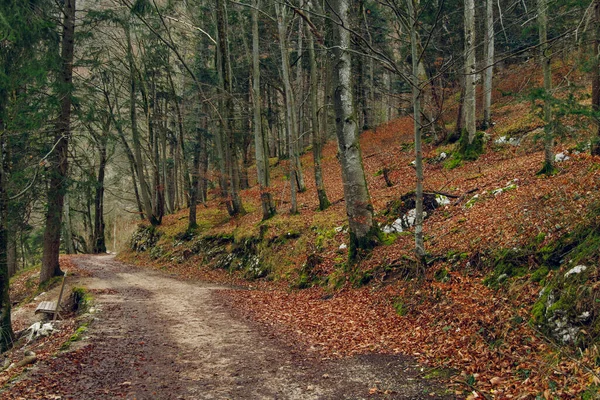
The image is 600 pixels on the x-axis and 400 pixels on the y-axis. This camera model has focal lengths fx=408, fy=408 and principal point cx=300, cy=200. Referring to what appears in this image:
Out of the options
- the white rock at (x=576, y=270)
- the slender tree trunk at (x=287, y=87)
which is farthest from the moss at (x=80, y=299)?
the white rock at (x=576, y=270)

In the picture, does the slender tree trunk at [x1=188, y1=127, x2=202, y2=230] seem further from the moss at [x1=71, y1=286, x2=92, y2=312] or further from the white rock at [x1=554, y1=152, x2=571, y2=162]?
the white rock at [x1=554, y1=152, x2=571, y2=162]

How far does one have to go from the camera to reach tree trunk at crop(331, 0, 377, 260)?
30.8ft

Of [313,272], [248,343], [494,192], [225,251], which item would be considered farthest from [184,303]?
[494,192]

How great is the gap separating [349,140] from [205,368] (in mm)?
5815

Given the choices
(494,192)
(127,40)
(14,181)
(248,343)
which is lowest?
(248,343)

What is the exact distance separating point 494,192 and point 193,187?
14.8 metres

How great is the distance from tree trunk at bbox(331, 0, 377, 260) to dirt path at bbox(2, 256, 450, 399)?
11.9 feet

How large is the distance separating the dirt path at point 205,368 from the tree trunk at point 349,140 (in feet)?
11.9

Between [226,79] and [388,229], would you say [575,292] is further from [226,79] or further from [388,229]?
[226,79]

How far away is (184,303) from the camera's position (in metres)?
10.8

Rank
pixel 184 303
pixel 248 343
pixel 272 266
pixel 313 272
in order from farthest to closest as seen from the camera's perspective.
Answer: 1. pixel 272 266
2. pixel 313 272
3. pixel 184 303
4. pixel 248 343

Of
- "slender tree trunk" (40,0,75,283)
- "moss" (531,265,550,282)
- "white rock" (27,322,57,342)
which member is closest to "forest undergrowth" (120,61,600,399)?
"moss" (531,265,550,282)

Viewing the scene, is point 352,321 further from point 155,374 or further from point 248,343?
point 155,374

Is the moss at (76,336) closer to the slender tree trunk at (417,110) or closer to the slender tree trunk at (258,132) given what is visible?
the slender tree trunk at (417,110)
